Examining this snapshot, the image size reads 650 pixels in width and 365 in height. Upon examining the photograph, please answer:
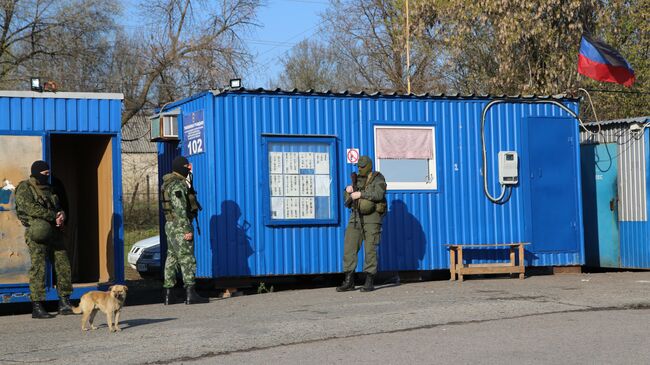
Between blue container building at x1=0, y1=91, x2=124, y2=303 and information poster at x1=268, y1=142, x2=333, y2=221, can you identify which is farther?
information poster at x1=268, y1=142, x2=333, y2=221

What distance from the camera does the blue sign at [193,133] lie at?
46.0 feet

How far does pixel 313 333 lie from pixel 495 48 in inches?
785

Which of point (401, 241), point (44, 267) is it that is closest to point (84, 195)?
point (44, 267)

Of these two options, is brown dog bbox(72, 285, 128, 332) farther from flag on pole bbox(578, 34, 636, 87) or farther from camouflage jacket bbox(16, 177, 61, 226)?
flag on pole bbox(578, 34, 636, 87)

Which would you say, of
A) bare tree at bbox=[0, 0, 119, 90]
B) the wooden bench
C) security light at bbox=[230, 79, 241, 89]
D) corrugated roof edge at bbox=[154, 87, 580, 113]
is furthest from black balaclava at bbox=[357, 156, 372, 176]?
bare tree at bbox=[0, 0, 119, 90]

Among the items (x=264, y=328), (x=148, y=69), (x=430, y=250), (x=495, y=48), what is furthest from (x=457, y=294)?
(x=148, y=69)

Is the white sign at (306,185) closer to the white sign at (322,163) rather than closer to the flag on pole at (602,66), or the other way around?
the white sign at (322,163)

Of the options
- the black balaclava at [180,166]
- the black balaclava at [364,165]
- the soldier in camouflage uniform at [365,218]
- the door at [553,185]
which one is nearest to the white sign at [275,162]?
the soldier in camouflage uniform at [365,218]

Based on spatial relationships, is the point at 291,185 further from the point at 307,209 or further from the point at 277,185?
the point at 307,209

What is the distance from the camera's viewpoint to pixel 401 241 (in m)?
14.9

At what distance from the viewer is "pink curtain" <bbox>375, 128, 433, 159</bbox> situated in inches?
585

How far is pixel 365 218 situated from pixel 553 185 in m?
4.01

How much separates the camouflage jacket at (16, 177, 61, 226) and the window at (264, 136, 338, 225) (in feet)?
11.7

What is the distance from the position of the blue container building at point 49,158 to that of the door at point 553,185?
6.74 metres
